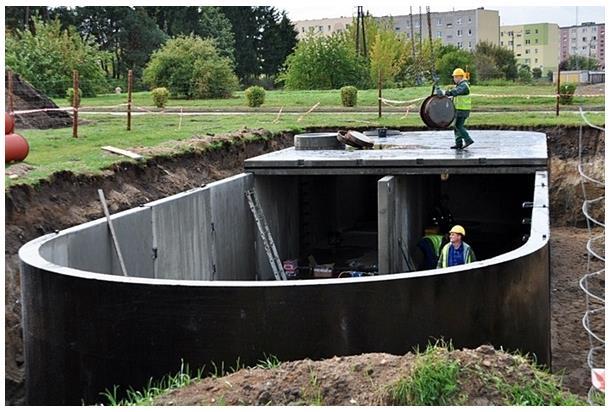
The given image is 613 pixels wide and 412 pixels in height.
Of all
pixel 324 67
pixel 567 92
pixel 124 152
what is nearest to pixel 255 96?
pixel 567 92

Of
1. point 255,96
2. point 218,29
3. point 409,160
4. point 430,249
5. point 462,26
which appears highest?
point 462,26

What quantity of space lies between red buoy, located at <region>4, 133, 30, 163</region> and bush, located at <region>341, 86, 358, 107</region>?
20654 millimetres

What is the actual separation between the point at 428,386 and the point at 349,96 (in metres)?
28.8

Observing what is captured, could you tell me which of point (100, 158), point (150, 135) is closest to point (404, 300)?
point (100, 158)

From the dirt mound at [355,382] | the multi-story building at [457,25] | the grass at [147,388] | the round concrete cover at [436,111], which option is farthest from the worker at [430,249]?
the multi-story building at [457,25]

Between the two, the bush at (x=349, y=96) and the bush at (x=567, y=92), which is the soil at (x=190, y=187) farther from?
the bush at (x=349, y=96)

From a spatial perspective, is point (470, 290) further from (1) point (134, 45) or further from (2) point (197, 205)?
(1) point (134, 45)

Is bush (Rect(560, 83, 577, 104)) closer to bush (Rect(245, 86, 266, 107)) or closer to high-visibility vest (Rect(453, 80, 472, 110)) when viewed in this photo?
bush (Rect(245, 86, 266, 107))

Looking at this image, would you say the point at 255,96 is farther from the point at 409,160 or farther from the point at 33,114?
the point at 409,160

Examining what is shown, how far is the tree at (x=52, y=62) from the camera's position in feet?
119

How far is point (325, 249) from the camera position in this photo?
1930 centimetres

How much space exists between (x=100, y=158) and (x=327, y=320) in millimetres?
8819

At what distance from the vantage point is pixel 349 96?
33969 mm

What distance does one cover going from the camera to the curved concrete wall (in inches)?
298
